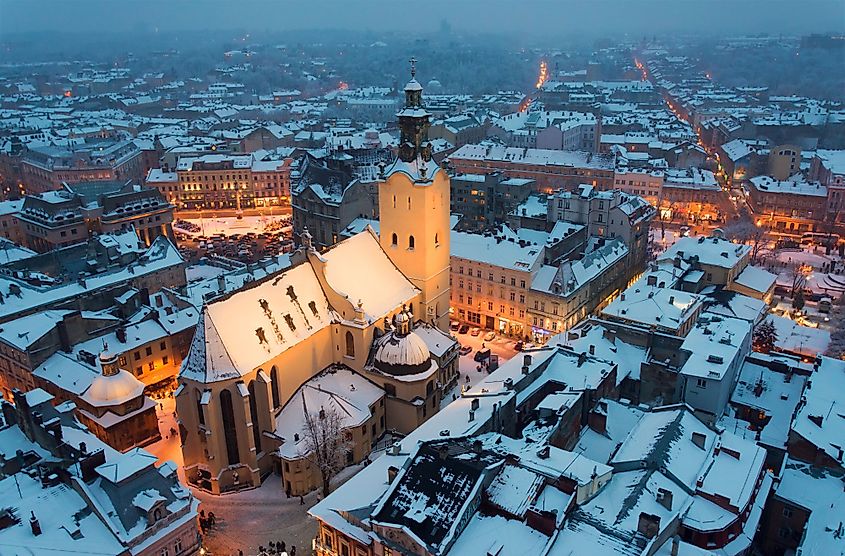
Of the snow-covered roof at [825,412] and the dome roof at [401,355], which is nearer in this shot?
the snow-covered roof at [825,412]

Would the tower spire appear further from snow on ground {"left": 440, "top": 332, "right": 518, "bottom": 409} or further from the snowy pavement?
the snowy pavement

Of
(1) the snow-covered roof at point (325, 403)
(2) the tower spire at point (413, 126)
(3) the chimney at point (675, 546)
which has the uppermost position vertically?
(2) the tower spire at point (413, 126)

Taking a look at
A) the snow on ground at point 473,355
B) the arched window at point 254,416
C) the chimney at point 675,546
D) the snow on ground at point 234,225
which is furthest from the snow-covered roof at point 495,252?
the snow on ground at point 234,225

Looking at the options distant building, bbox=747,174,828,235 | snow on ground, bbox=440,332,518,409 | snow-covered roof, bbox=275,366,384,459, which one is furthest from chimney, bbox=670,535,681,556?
distant building, bbox=747,174,828,235

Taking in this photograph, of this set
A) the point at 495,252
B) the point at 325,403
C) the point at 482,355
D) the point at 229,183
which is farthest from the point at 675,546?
the point at 229,183

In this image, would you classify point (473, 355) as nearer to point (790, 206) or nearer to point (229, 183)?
point (790, 206)

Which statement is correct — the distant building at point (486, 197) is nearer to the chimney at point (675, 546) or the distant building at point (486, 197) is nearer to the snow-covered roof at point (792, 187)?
the snow-covered roof at point (792, 187)
